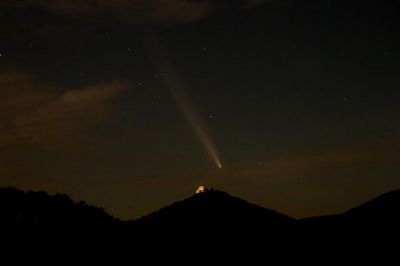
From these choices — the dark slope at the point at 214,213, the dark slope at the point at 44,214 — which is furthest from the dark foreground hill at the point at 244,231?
the dark slope at the point at 44,214

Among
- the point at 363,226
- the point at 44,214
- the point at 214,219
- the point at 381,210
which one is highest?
the point at 44,214

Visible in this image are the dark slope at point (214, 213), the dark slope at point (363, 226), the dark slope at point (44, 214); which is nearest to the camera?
the dark slope at point (363, 226)

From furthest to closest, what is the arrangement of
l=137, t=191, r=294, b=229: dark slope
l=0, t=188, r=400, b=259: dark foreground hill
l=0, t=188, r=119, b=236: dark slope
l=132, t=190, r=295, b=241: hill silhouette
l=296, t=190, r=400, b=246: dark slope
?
1. l=0, t=188, r=119, b=236: dark slope
2. l=137, t=191, r=294, b=229: dark slope
3. l=132, t=190, r=295, b=241: hill silhouette
4. l=0, t=188, r=400, b=259: dark foreground hill
5. l=296, t=190, r=400, b=246: dark slope

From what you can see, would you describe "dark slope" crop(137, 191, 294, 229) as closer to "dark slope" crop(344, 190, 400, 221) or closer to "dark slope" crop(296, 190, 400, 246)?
"dark slope" crop(296, 190, 400, 246)

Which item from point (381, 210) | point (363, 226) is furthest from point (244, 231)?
point (381, 210)

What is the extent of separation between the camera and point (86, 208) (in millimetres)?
34875

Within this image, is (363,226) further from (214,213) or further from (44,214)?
(44,214)

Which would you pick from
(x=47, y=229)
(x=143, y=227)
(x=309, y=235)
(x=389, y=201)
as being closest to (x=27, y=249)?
(x=47, y=229)

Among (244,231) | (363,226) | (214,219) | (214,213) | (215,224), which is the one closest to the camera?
(363,226)

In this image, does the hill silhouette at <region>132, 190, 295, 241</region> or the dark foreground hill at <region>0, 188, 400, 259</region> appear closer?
the dark foreground hill at <region>0, 188, 400, 259</region>

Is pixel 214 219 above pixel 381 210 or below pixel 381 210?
above

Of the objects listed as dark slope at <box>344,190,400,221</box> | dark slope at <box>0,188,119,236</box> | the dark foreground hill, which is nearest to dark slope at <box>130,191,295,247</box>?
the dark foreground hill

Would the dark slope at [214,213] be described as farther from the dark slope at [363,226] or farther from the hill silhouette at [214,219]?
the dark slope at [363,226]

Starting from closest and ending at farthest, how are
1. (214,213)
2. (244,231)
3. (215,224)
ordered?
(244,231) → (215,224) → (214,213)
